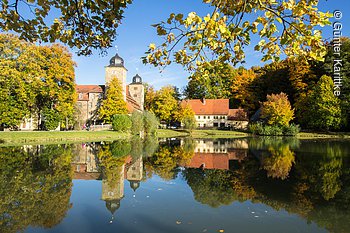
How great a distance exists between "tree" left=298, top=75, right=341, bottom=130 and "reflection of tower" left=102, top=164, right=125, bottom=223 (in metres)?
38.9

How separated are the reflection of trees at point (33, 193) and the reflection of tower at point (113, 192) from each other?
1.03 metres

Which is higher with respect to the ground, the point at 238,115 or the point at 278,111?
the point at 238,115

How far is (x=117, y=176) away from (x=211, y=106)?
53.3 m

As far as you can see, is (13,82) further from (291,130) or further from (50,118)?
(291,130)

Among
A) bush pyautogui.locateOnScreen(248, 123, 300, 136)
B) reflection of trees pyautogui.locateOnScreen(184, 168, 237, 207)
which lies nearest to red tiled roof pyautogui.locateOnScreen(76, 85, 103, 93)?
bush pyautogui.locateOnScreen(248, 123, 300, 136)

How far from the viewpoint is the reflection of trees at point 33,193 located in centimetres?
602

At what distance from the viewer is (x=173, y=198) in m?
8.02

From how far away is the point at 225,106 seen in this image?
61312 mm

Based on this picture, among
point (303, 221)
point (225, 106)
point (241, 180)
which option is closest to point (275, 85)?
point (225, 106)

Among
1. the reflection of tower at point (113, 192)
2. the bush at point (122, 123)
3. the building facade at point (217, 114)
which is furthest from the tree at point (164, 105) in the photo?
the reflection of tower at point (113, 192)

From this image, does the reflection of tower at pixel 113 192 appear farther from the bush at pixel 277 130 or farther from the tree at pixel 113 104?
the bush at pixel 277 130

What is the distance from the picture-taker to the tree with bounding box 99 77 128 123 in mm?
40906

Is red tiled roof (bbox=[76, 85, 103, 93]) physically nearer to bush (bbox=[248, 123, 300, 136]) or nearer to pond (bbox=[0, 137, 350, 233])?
bush (bbox=[248, 123, 300, 136])

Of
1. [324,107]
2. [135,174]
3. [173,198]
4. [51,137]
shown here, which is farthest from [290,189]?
A: [324,107]
